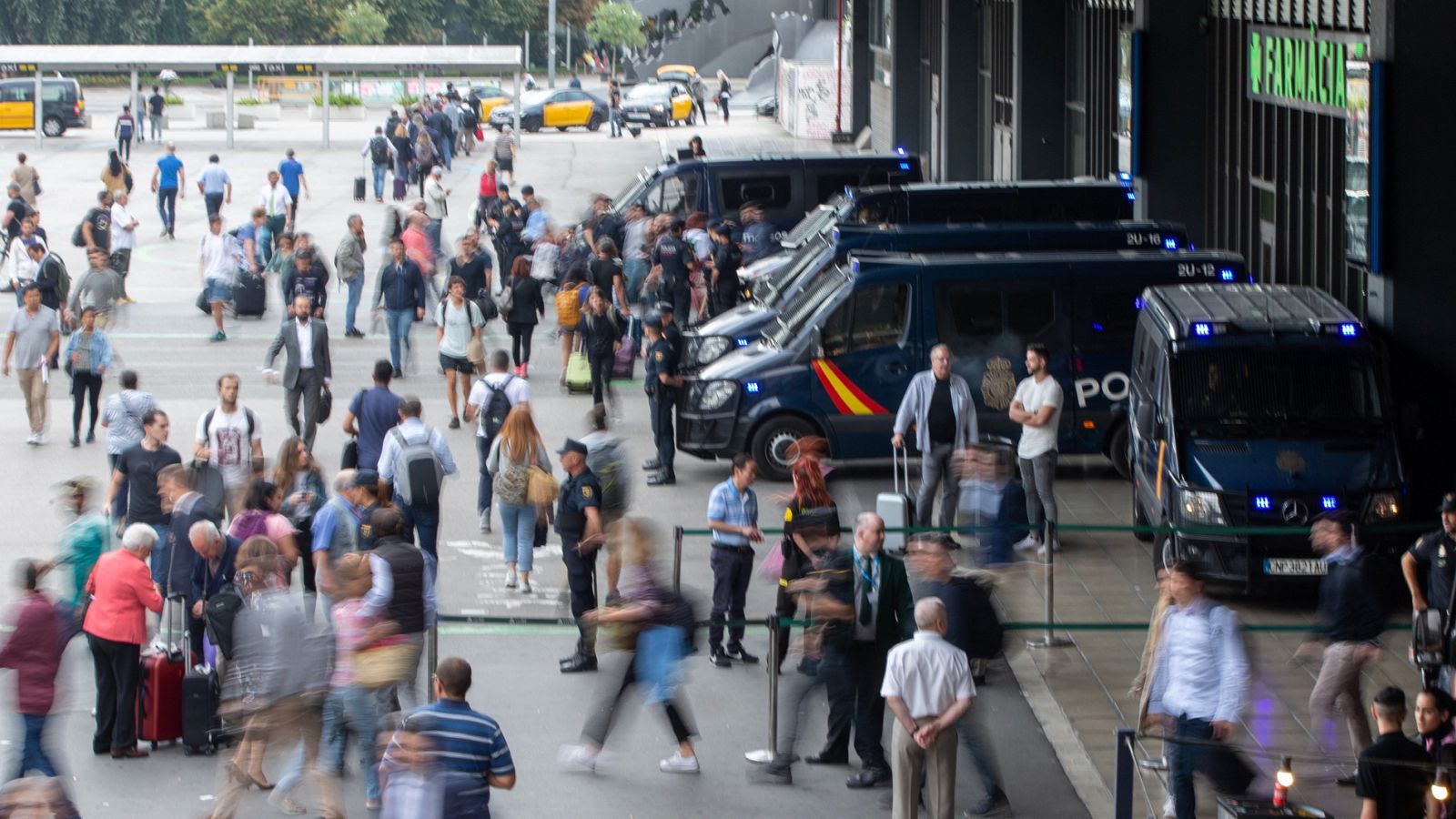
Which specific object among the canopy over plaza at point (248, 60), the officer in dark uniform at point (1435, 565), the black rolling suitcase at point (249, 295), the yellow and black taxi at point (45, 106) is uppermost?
the canopy over plaza at point (248, 60)

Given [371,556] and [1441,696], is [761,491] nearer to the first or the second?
[371,556]

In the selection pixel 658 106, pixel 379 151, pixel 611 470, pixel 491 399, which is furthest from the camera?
pixel 658 106

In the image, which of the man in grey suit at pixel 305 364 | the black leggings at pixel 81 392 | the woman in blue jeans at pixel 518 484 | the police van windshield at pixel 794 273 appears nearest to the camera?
the woman in blue jeans at pixel 518 484

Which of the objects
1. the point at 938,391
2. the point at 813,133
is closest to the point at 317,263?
the point at 938,391

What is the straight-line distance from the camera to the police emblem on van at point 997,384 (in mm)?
17203

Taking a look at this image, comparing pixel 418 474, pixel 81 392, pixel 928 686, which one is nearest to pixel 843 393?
pixel 418 474

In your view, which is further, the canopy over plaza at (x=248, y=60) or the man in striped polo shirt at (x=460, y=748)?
the canopy over plaza at (x=248, y=60)

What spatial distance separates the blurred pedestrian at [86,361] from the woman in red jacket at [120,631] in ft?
26.4

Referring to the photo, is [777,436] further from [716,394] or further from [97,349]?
[97,349]

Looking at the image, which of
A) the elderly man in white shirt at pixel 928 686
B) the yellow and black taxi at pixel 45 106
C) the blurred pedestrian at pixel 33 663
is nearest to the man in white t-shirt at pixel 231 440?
the blurred pedestrian at pixel 33 663

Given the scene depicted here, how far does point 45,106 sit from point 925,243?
41873 millimetres

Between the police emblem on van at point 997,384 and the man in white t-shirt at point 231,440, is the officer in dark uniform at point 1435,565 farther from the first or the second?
the man in white t-shirt at point 231,440

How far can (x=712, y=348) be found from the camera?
63.2ft

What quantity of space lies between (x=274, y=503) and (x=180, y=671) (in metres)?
1.43
